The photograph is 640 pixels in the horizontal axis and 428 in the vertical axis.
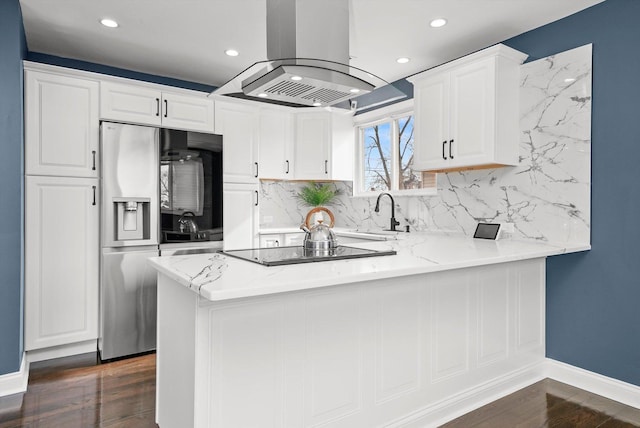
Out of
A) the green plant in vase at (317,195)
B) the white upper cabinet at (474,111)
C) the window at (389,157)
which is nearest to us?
the white upper cabinet at (474,111)

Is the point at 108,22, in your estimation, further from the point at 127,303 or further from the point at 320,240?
the point at 320,240

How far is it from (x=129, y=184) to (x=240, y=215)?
3.45ft

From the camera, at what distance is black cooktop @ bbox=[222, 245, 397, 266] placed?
189 cm

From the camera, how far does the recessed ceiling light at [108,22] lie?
9.69ft

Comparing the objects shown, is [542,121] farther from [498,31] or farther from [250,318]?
[250,318]

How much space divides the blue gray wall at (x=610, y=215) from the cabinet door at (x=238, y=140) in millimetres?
2669

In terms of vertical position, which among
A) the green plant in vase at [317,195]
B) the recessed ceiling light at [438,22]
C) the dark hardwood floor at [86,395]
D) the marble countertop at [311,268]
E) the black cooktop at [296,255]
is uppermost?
the recessed ceiling light at [438,22]

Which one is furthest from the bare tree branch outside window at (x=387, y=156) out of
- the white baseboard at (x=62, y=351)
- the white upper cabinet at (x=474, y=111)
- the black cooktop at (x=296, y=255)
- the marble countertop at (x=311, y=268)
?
the white baseboard at (x=62, y=351)

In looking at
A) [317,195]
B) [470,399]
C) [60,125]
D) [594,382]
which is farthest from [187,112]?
[594,382]

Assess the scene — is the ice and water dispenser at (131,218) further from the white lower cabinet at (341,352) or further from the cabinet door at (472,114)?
the cabinet door at (472,114)

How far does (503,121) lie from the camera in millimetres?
2953

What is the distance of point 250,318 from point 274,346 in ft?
0.57

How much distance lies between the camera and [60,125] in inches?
123

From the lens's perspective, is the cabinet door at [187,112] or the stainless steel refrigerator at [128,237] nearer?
the stainless steel refrigerator at [128,237]
